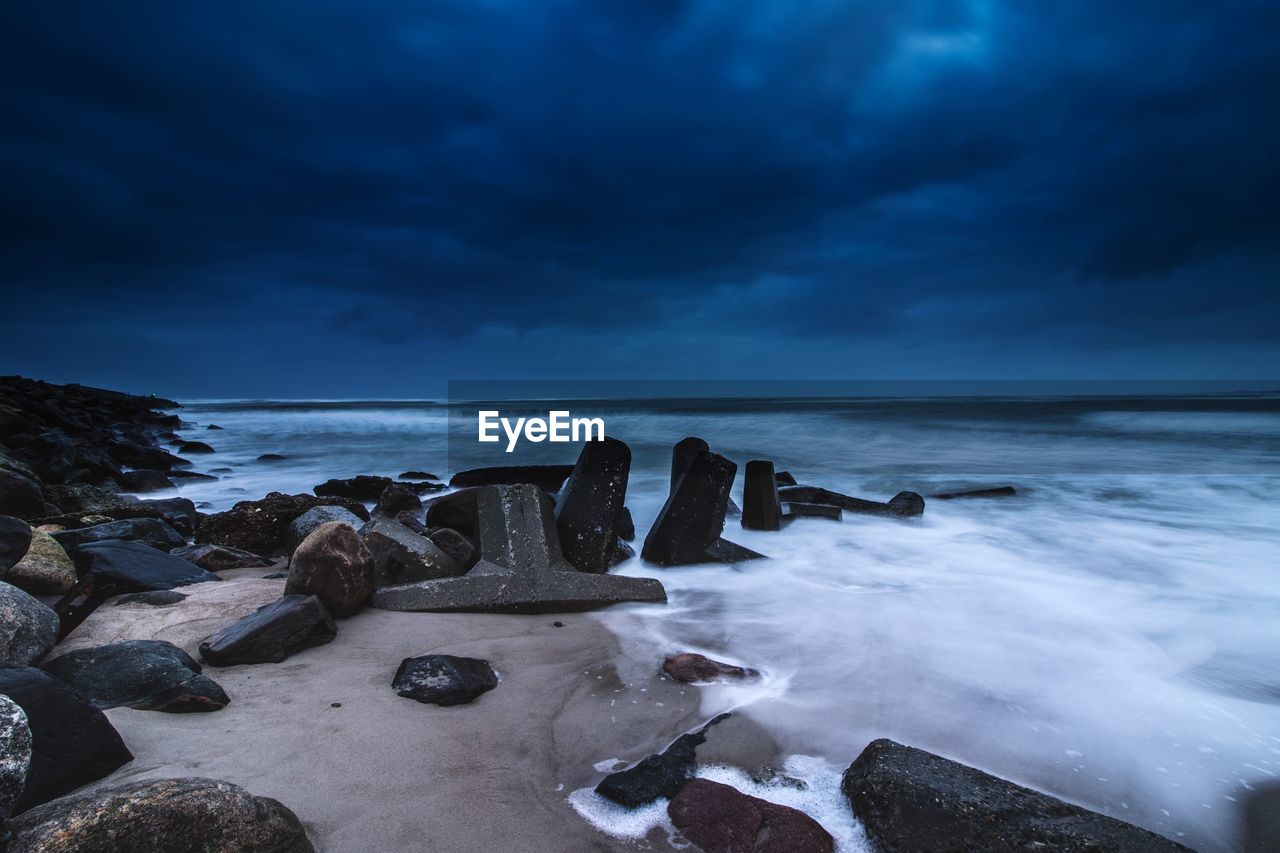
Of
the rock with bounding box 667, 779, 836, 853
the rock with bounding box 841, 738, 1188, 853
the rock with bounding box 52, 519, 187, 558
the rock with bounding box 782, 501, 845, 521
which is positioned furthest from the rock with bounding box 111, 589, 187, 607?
the rock with bounding box 782, 501, 845, 521

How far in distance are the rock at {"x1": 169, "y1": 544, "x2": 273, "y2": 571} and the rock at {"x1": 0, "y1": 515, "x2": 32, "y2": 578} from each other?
4.09ft

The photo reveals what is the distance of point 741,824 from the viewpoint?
1.71 meters

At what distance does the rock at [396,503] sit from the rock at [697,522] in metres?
2.53

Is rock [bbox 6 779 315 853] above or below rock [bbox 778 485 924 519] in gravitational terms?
above

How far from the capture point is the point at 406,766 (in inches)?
75.9

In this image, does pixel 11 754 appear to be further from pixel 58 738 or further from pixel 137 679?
pixel 137 679

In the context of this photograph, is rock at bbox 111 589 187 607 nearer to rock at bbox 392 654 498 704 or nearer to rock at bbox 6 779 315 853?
rock at bbox 392 654 498 704

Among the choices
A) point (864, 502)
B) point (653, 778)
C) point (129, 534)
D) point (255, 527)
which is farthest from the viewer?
point (864, 502)

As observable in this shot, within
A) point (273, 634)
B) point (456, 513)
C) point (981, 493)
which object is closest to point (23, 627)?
point (273, 634)

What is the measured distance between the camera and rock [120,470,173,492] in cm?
822

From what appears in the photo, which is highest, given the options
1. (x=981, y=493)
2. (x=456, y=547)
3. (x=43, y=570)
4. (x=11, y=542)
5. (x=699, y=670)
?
(x=11, y=542)

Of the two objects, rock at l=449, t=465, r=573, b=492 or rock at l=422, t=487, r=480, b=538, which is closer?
rock at l=422, t=487, r=480, b=538

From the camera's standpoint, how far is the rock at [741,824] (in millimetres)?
1655

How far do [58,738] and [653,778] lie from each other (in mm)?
1536
